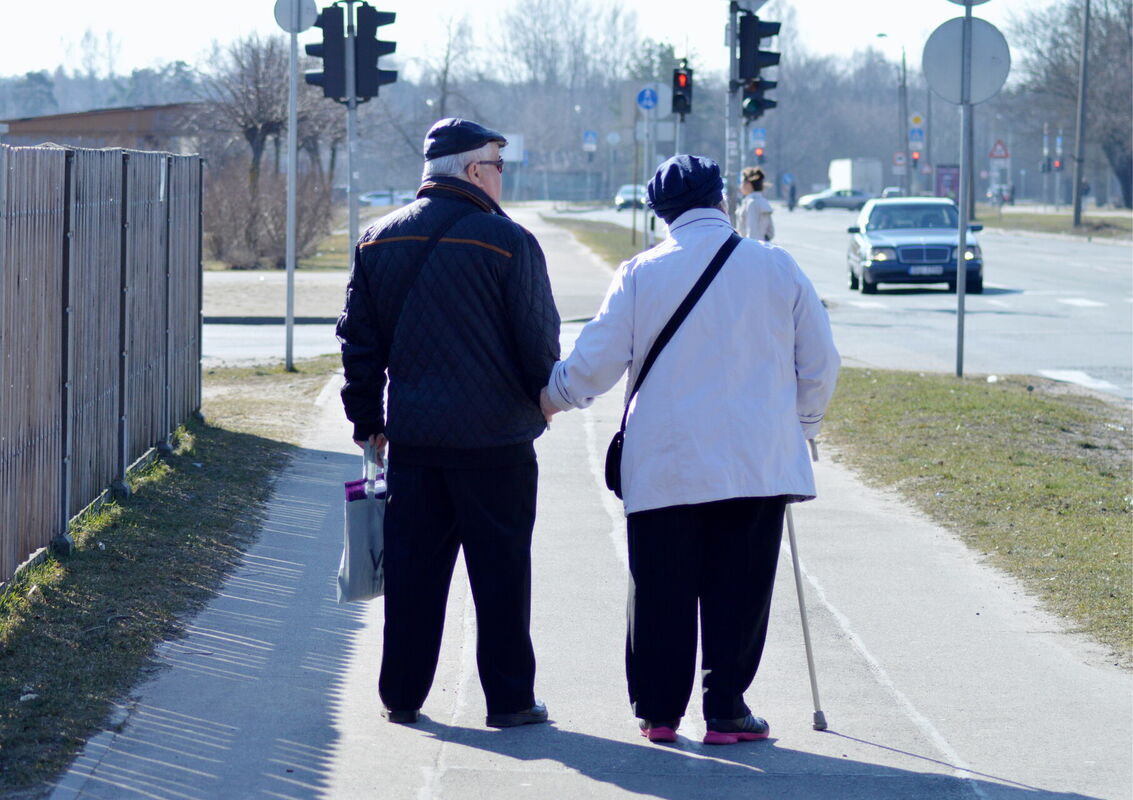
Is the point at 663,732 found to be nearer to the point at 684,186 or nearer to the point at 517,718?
the point at 517,718

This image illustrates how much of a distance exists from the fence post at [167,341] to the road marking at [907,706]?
172 inches

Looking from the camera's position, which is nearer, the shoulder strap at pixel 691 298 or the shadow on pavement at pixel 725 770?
the shadow on pavement at pixel 725 770

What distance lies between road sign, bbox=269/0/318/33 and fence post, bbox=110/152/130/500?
577 cm

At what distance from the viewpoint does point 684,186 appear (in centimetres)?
445

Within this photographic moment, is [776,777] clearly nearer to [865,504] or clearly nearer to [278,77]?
[865,504]

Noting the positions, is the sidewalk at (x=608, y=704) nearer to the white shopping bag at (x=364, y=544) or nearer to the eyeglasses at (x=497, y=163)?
the white shopping bag at (x=364, y=544)

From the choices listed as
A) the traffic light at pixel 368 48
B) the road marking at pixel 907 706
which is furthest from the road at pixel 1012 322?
the road marking at pixel 907 706

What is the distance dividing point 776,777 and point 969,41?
9.47 m

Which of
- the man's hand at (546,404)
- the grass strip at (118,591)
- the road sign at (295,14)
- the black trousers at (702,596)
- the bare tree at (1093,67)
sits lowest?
the grass strip at (118,591)

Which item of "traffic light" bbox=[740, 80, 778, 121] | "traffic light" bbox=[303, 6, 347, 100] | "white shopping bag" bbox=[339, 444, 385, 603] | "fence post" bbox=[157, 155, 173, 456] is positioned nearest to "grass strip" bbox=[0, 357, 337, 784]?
"fence post" bbox=[157, 155, 173, 456]

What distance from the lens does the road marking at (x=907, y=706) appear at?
14.3 feet

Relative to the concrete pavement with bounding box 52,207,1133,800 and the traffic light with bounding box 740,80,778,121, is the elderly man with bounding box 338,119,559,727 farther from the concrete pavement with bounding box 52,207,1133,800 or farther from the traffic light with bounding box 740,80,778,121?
the traffic light with bounding box 740,80,778,121

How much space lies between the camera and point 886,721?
4.84m

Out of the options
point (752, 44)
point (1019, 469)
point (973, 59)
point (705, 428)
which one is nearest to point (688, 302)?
point (705, 428)
